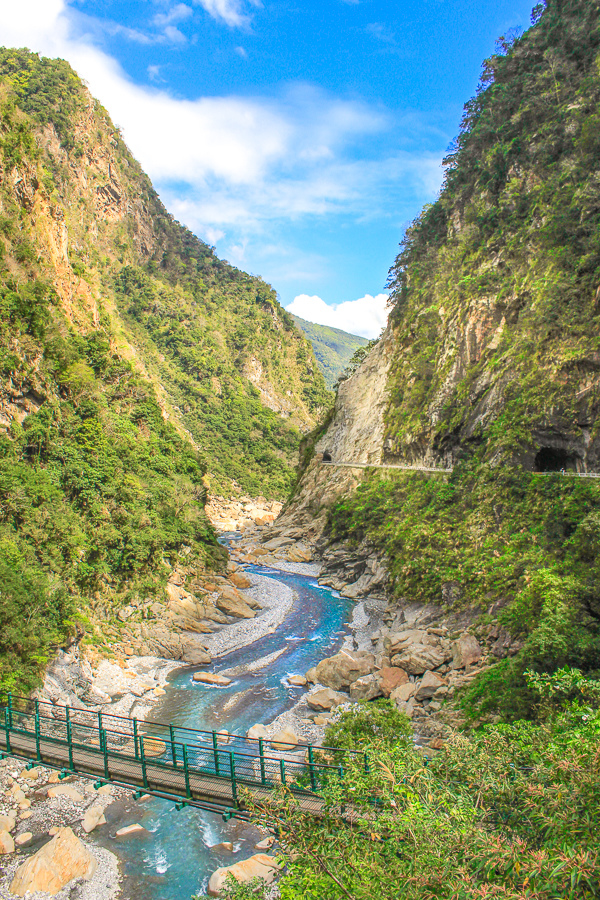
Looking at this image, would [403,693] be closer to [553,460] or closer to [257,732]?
[257,732]

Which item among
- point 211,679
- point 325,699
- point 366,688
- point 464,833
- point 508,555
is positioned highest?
point 464,833

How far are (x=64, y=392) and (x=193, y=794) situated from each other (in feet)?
75.9

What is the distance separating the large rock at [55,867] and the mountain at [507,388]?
451 inches

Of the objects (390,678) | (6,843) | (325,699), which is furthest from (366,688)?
(6,843)

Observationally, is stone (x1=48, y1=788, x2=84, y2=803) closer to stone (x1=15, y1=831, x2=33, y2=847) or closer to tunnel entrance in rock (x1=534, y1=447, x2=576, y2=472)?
stone (x1=15, y1=831, x2=33, y2=847)

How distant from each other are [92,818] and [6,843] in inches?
80.6

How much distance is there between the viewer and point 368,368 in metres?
57.5

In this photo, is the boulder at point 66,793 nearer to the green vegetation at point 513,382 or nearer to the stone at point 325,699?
the stone at point 325,699

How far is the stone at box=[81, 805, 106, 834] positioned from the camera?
14.2 meters

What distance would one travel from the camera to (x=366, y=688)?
21.5m

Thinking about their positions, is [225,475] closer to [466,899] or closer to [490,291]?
[490,291]

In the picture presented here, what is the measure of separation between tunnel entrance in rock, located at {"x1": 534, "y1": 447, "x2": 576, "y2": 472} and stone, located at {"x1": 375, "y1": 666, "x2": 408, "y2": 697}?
1355 centimetres

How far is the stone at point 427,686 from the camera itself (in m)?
19.8

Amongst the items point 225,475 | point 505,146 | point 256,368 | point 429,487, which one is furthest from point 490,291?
point 256,368
